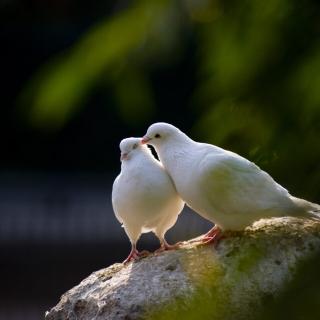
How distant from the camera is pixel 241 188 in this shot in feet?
10.1

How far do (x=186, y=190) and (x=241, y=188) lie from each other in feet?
1.86

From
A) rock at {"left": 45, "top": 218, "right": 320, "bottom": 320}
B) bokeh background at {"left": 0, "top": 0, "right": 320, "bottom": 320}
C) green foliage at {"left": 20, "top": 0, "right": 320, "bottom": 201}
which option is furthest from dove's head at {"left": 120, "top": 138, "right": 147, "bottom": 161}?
green foliage at {"left": 20, "top": 0, "right": 320, "bottom": 201}

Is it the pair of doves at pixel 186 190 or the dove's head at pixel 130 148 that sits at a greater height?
the dove's head at pixel 130 148

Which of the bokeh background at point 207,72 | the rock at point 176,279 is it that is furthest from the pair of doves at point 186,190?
the bokeh background at point 207,72

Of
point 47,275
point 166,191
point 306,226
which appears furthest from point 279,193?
point 47,275

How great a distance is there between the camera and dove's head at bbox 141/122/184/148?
4.05 metres

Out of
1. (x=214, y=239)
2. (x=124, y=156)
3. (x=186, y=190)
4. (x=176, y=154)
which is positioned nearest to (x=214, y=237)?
(x=214, y=239)

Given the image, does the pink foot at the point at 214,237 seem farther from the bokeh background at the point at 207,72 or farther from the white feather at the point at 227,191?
the bokeh background at the point at 207,72

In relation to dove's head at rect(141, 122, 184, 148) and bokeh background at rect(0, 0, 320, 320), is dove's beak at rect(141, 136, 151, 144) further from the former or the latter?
bokeh background at rect(0, 0, 320, 320)

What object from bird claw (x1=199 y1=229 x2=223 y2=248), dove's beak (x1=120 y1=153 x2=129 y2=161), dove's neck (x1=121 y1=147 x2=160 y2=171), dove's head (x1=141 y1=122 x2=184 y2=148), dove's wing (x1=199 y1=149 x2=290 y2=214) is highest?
dove's head (x1=141 y1=122 x2=184 y2=148)

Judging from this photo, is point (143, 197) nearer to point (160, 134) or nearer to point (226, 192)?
point (160, 134)

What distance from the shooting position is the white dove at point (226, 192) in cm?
316

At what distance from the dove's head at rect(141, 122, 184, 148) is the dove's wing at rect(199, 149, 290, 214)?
0.48 meters

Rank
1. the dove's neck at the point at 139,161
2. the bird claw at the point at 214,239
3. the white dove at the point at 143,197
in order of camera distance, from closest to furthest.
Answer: the bird claw at the point at 214,239 < the white dove at the point at 143,197 < the dove's neck at the point at 139,161
